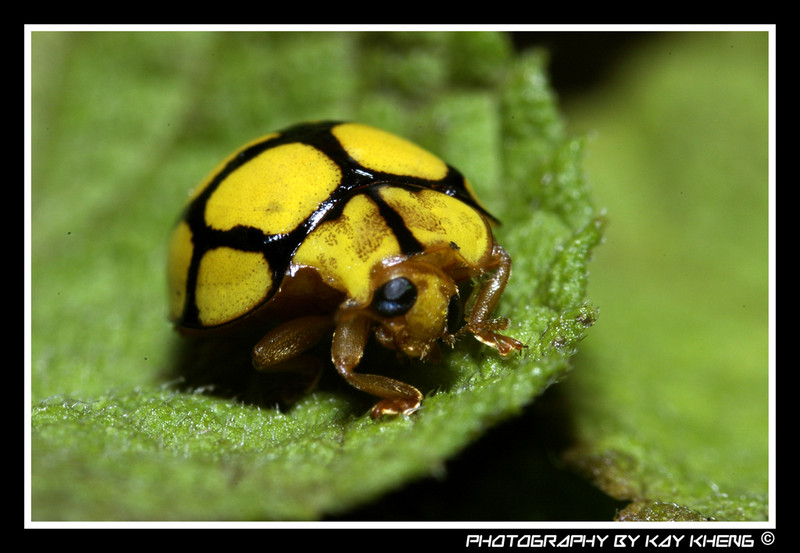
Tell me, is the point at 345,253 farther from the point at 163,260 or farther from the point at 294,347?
the point at 163,260

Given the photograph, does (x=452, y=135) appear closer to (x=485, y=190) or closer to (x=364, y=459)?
(x=485, y=190)

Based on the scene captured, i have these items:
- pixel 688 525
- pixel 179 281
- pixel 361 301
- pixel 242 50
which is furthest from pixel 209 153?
pixel 688 525

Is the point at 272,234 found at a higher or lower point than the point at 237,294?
higher

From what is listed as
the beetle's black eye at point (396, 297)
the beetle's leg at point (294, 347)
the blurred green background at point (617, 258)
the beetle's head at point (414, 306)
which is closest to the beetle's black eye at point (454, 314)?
the beetle's head at point (414, 306)

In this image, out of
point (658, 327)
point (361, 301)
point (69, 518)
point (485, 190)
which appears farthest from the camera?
point (658, 327)

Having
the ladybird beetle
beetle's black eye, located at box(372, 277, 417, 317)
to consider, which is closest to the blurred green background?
the ladybird beetle

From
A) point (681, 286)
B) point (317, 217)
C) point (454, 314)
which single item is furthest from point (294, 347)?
point (681, 286)

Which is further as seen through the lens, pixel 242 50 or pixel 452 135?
pixel 242 50

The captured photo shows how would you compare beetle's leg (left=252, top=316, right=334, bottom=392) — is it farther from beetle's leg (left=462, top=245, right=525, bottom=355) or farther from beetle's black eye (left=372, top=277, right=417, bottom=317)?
beetle's leg (left=462, top=245, right=525, bottom=355)
